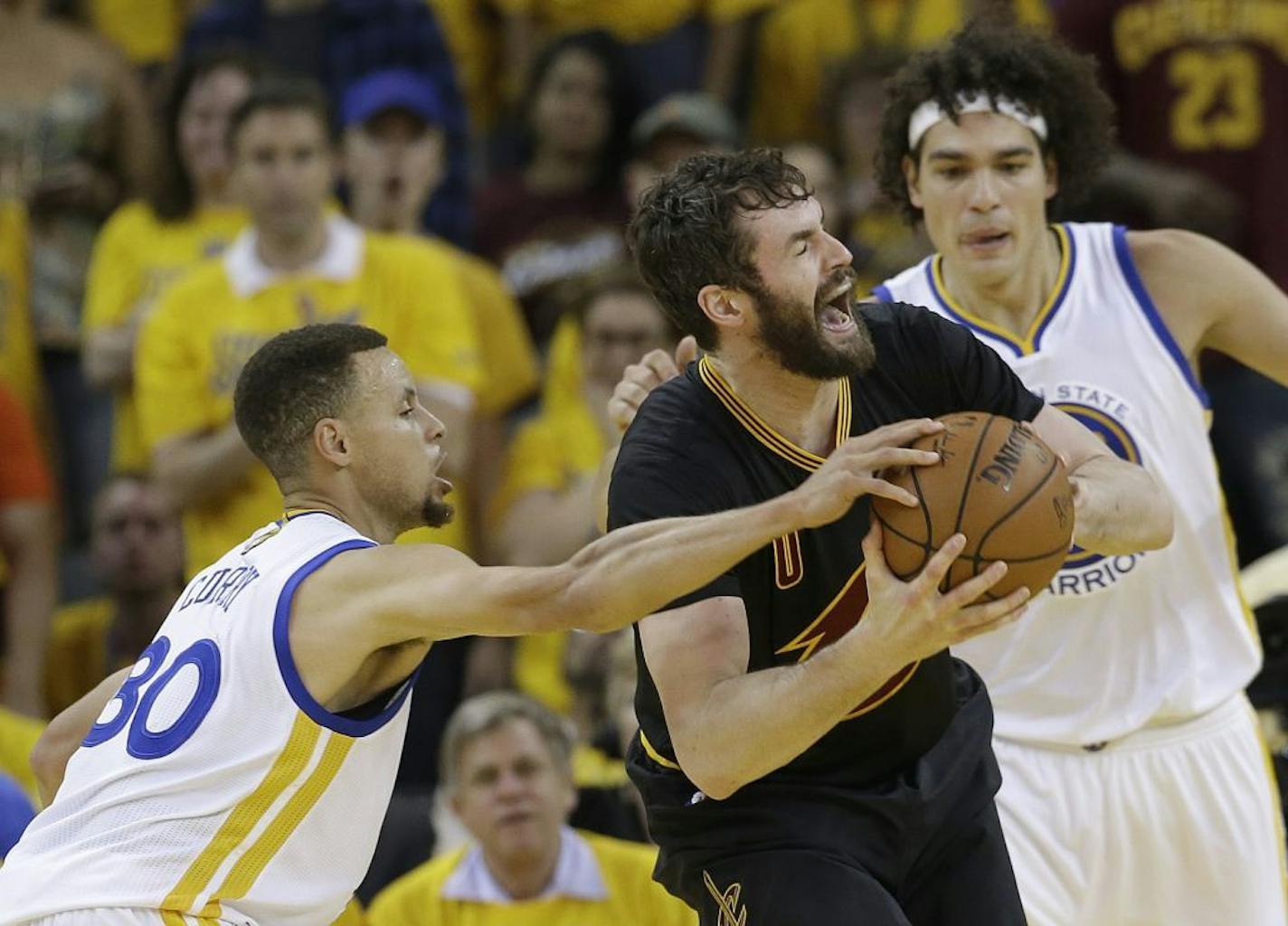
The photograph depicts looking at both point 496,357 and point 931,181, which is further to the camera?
point 496,357

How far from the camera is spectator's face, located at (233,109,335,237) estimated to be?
813cm

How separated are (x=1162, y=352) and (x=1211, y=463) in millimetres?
316

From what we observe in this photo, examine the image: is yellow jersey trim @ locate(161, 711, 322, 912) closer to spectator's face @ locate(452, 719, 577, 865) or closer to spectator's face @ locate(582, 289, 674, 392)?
spectator's face @ locate(452, 719, 577, 865)

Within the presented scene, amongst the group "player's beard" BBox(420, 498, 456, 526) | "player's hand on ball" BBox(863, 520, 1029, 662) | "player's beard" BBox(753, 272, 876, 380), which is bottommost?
"player's hand on ball" BBox(863, 520, 1029, 662)

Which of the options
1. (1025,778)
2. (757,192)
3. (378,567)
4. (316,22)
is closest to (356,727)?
(378,567)

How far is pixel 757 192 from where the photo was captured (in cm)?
458

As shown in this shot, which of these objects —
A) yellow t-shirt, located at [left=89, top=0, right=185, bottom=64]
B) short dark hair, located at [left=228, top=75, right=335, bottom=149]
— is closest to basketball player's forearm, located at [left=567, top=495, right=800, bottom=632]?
short dark hair, located at [left=228, top=75, right=335, bottom=149]

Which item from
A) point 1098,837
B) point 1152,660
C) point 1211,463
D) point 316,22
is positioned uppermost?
point 316,22

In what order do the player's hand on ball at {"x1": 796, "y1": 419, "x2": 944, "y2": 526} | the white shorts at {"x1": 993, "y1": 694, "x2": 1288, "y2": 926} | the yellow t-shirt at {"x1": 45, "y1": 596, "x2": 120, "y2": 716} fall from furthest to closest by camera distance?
the yellow t-shirt at {"x1": 45, "y1": 596, "x2": 120, "y2": 716} → the white shorts at {"x1": 993, "y1": 694, "x2": 1288, "y2": 926} → the player's hand on ball at {"x1": 796, "y1": 419, "x2": 944, "y2": 526}

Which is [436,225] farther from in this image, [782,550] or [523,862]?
[782,550]

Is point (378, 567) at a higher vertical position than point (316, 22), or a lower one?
lower

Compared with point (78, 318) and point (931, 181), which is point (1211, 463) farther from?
point (78, 318)

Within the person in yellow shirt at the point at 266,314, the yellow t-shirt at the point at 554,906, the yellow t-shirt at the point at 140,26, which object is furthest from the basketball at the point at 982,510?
the yellow t-shirt at the point at 140,26

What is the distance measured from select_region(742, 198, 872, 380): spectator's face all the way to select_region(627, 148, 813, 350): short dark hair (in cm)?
3
